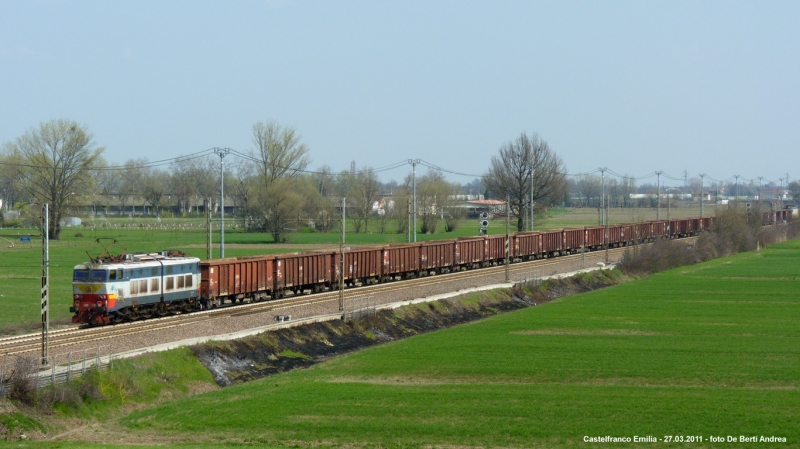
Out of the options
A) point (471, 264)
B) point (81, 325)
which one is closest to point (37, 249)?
point (471, 264)

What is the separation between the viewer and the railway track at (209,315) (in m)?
34.9

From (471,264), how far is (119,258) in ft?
142

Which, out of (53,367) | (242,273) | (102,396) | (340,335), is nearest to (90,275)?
(242,273)

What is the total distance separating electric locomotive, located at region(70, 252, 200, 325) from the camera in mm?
39781

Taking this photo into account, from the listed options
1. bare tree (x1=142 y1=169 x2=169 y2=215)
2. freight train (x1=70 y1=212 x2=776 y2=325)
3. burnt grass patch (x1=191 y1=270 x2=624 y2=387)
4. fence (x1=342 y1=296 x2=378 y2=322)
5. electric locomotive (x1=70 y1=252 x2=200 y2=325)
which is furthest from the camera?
bare tree (x1=142 y1=169 x2=169 y2=215)

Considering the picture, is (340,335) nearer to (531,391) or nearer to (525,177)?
(531,391)

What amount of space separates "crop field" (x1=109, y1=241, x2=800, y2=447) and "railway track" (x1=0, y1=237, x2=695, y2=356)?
823 cm

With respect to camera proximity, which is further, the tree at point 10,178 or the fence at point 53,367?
the tree at point 10,178

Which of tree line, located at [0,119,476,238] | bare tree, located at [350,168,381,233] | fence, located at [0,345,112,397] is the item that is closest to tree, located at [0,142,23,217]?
tree line, located at [0,119,476,238]

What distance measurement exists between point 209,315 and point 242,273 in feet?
19.4

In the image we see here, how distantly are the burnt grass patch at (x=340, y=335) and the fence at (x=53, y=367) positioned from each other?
453cm

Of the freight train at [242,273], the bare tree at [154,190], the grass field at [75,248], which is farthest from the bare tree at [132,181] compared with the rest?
the freight train at [242,273]

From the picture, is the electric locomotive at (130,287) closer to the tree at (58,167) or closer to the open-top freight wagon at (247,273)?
the open-top freight wagon at (247,273)

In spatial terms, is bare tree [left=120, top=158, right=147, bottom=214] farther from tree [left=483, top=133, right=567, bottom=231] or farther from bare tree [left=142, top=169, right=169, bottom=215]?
tree [left=483, top=133, right=567, bottom=231]
